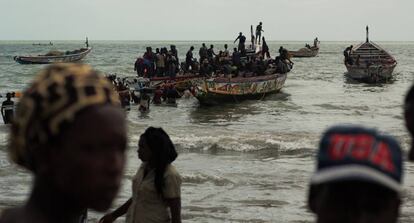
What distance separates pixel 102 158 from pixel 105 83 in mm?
174

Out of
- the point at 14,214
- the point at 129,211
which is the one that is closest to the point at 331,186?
the point at 14,214

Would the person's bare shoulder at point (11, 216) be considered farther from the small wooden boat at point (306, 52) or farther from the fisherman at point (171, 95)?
the small wooden boat at point (306, 52)

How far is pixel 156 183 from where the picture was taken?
427 cm

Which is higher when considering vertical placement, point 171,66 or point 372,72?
point 171,66

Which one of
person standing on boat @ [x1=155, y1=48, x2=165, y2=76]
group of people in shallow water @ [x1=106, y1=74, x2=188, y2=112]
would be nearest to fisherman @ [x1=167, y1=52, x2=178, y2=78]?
person standing on boat @ [x1=155, y1=48, x2=165, y2=76]

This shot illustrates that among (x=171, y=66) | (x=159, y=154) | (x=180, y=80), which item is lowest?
(x=180, y=80)

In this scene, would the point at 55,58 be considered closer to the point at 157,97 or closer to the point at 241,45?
the point at 241,45

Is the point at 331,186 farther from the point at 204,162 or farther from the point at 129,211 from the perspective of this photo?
the point at 204,162

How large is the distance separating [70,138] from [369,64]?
135 ft

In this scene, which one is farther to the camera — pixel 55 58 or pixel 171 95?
pixel 55 58

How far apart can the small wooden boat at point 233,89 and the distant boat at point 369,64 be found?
11.3m

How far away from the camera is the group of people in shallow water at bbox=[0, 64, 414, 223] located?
140 cm

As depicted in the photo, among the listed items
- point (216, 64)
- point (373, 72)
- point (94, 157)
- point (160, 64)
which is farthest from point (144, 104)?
point (94, 157)

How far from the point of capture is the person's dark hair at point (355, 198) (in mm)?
1428
